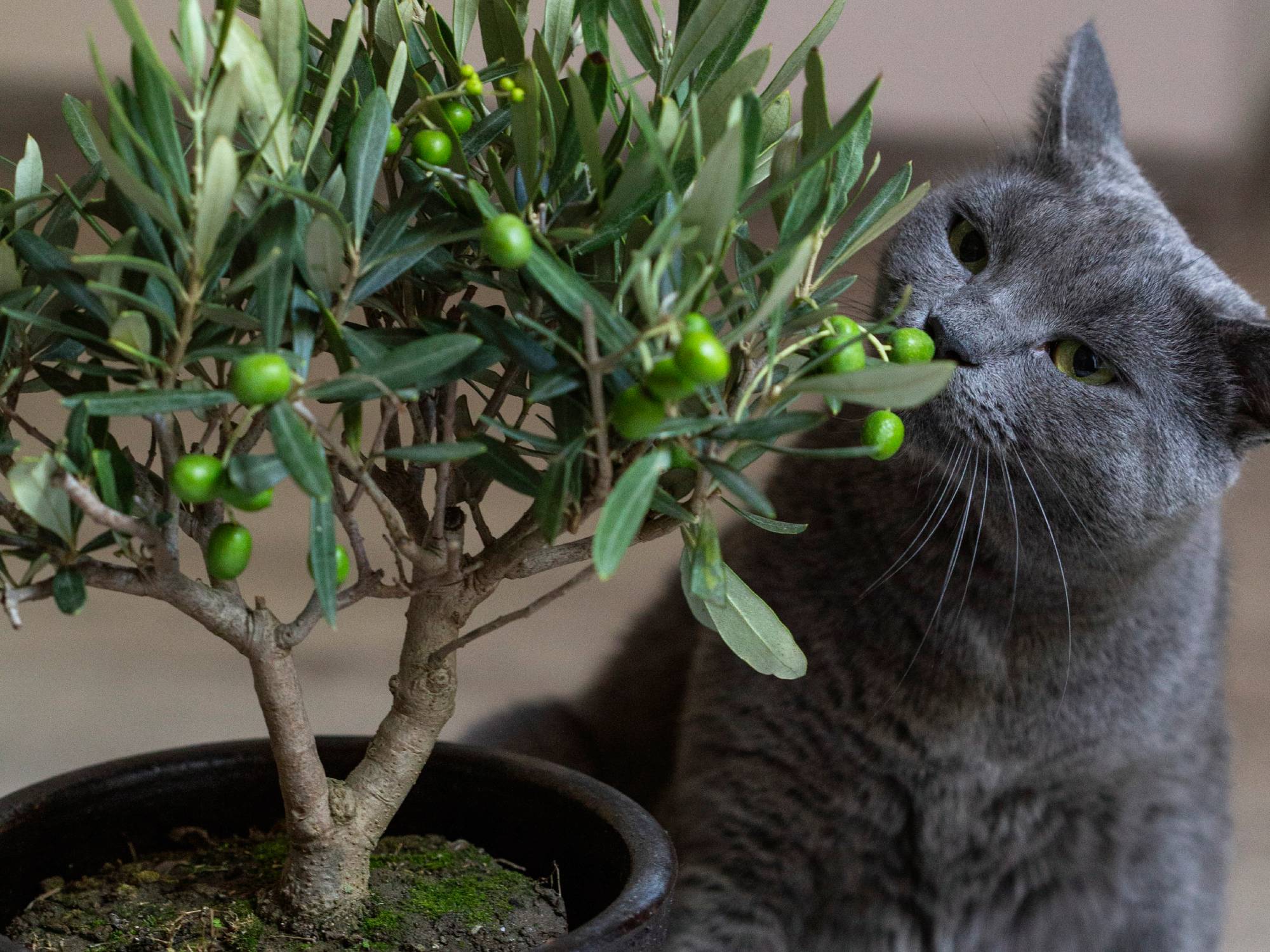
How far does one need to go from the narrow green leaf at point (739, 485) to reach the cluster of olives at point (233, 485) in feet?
0.54

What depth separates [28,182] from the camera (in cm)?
62

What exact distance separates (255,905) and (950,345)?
0.61 metres

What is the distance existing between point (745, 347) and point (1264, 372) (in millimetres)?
562

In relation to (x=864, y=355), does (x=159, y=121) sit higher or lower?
higher

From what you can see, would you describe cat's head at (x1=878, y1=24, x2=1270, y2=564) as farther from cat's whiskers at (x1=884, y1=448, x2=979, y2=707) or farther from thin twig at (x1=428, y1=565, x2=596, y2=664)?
thin twig at (x1=428, y1=565, x2=596, y2=664)

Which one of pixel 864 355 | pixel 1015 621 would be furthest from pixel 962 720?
pixel 864 355

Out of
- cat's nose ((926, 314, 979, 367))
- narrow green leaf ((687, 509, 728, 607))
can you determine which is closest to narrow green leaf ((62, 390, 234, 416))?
narrow green leaf ((687, 509, 728, 607))

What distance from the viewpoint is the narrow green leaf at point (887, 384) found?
49 centimetres

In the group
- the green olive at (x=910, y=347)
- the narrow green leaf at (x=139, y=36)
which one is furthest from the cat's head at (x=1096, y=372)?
the narrow green leaf at (x=139, y=36)

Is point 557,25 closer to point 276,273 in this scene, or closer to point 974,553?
point 276,273

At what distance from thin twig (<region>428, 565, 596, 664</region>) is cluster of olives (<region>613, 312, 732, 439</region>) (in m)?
0.12

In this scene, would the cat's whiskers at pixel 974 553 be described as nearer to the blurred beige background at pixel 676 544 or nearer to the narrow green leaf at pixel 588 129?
the blurred beige background at pixel 676 544

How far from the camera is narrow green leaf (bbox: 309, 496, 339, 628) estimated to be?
0.52m

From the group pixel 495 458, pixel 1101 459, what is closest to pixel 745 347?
pixel 495 458
